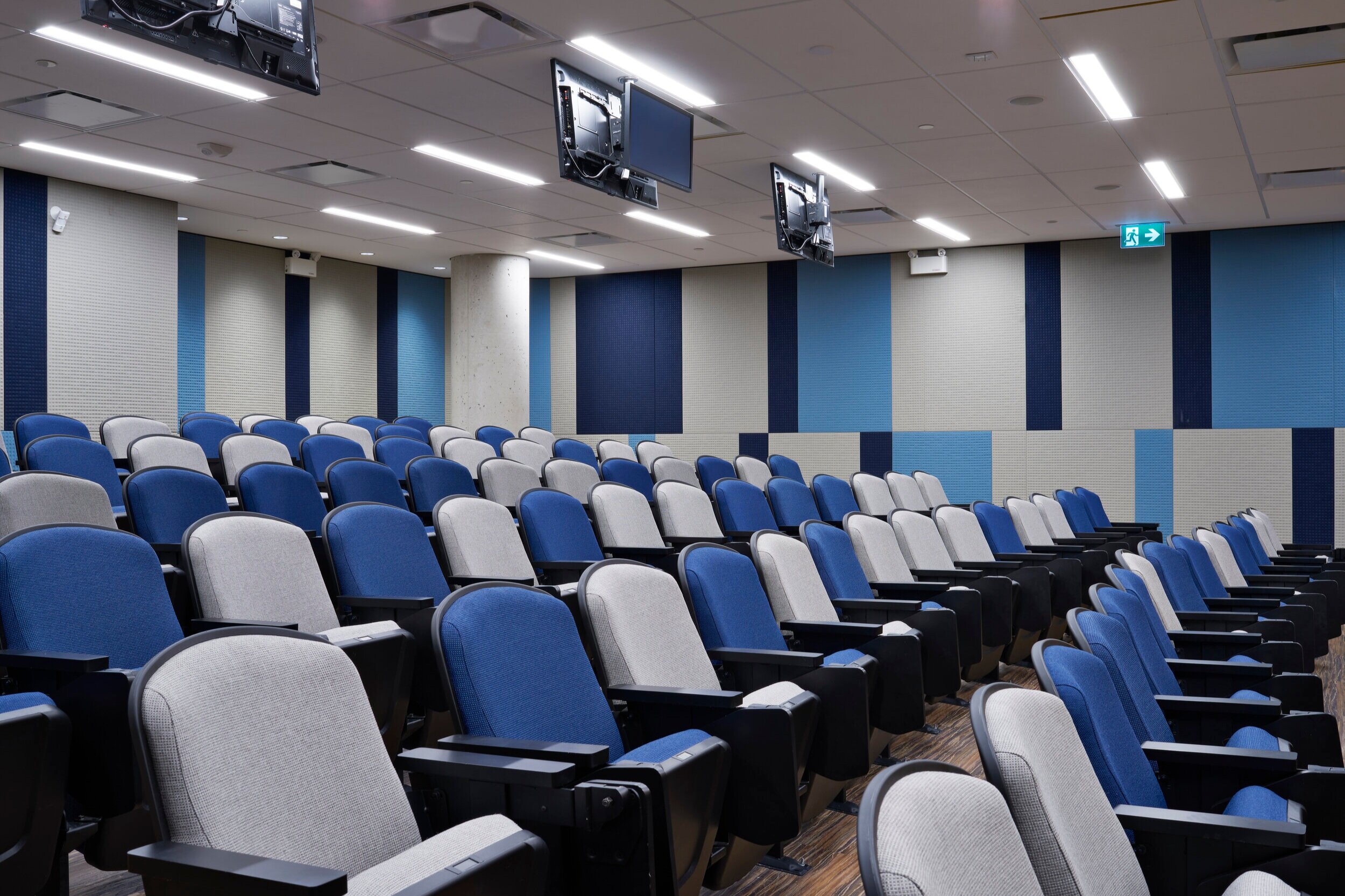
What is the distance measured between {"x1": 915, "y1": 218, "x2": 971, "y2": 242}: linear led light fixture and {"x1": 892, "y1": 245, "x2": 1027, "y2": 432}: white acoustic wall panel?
61 cm

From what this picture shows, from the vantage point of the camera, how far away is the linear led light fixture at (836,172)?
7.82 metres

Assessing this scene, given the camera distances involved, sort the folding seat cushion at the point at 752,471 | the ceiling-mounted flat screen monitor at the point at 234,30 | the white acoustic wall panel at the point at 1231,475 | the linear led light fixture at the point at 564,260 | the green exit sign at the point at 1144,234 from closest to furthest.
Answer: the ceiling-mounted flat screen monitor at the point at 234,30
the folding seat cushion at the point at 752,471
the green exit sign at the point at 1144,234
the white acoustic wall panel at the point at 1231,475
the linear led light fixture at the point at 564,260

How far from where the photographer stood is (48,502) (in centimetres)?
331

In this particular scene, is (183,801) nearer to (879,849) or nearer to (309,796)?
(309,796)

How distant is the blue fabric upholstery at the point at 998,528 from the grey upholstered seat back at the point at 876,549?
4.94 ft

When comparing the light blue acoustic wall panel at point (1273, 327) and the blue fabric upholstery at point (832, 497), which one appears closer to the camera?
the blue fabric upholstery at point (832, 497)

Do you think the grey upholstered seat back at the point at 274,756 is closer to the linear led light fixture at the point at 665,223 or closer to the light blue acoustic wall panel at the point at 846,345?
the linear led light fixture at the point at 665,223

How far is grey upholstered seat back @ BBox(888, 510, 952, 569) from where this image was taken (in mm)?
5094

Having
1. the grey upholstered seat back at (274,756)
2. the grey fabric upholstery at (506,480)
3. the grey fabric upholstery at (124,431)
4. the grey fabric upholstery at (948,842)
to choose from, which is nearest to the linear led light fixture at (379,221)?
the grey fabric upholstery at (124,431)

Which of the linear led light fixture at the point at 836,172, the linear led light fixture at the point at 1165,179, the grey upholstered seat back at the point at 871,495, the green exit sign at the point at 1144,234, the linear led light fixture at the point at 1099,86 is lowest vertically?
the grey upholstered seat back at the point at 871,495

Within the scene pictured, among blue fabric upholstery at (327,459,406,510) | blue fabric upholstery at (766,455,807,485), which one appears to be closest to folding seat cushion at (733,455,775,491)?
blue fabric upholstery at (766,455,807,485)

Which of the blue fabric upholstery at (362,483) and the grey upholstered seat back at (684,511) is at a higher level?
the blue fabric upholstery at (362,483)

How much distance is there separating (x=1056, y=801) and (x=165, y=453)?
16.0ft

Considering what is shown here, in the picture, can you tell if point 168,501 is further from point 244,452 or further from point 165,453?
point 244,452
